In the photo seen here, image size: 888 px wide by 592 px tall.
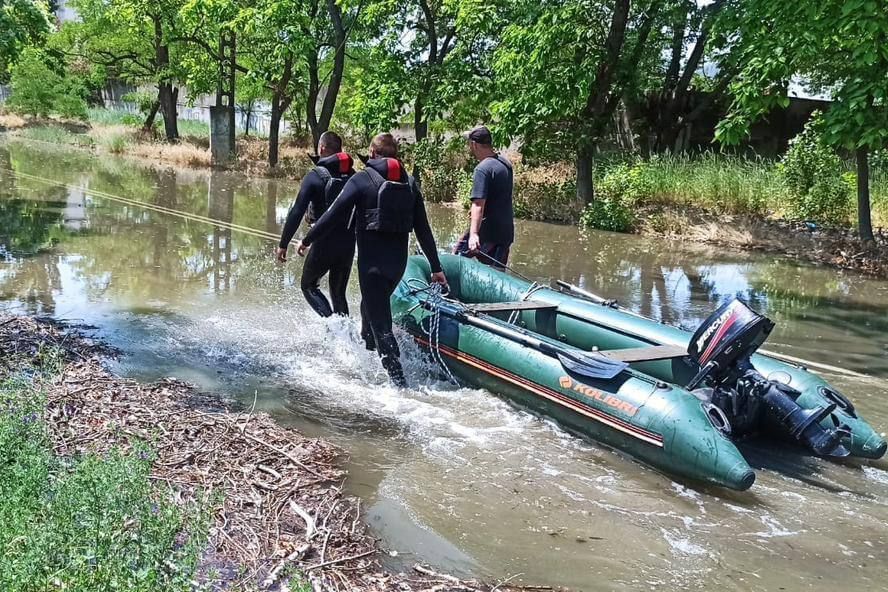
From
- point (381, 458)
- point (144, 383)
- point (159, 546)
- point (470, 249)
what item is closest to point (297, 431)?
point (381, 458)

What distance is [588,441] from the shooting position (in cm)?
484

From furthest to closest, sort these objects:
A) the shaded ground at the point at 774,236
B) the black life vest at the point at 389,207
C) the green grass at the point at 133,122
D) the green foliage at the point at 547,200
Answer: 1. the green grass at the point at 133,122
2. the green foliage at the point at 547,200
3. the shaded ground at the point at 774,236
4. the black life vest at the point at 389,207

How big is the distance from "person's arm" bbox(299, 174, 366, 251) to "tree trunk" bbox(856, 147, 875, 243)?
8.08 m

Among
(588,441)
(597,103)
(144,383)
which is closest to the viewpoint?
(588,441)

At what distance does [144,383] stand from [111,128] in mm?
29997

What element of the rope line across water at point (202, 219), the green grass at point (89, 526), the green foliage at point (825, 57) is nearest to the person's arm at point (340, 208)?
the rope line across water at point (202, 219)

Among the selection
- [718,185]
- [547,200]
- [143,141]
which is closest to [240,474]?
[718,185]

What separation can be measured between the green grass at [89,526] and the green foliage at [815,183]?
457 inches

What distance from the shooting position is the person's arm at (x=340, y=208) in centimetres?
522

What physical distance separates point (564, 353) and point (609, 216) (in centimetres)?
954

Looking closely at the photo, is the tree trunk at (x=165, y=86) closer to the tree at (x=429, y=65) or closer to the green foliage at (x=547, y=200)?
the tree at (x=429, y=65)

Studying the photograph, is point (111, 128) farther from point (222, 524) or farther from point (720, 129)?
point (222, 524)

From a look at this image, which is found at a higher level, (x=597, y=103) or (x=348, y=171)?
(x=597, y=103)

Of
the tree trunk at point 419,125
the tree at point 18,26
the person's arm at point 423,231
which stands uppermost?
the tree at point 18,26
